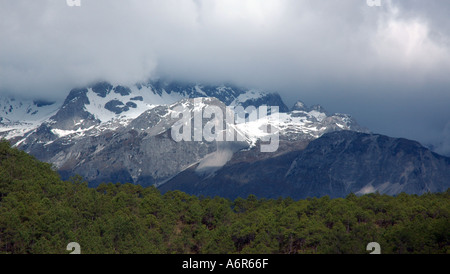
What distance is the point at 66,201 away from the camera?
7756 inches

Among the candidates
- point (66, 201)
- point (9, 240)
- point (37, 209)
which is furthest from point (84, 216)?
point (9, 240)

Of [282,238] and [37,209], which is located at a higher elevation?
[37,209]
